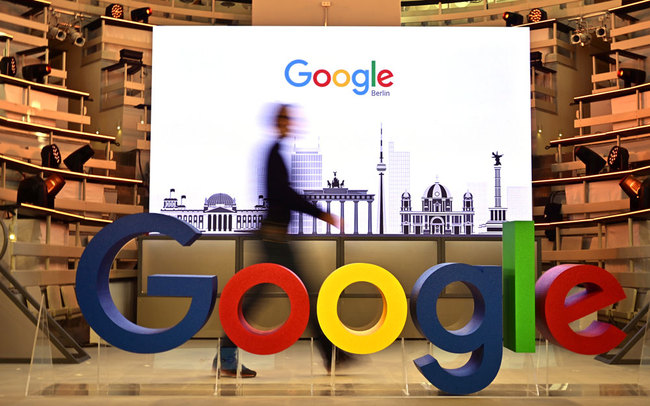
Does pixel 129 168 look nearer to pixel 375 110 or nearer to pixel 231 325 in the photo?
pixel 375 110

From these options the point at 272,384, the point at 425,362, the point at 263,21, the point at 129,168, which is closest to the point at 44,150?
the point at 129,168

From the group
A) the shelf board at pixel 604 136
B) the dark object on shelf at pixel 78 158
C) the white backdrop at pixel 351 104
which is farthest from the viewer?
the dark object on shelf at pixel 78 158

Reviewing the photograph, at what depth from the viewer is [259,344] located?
10.9ft

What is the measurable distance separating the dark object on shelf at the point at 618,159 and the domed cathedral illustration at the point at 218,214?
12.3 feet

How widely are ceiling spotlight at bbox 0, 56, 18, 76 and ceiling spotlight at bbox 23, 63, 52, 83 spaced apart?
37cm

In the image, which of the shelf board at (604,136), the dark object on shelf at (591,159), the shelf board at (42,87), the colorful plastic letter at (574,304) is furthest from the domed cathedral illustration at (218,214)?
the colorful plastic letter at (574,304)

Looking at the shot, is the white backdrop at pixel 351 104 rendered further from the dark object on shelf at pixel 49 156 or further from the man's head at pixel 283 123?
the man's head at pixel 283 123

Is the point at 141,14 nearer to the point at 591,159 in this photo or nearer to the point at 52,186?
the point at 52,186

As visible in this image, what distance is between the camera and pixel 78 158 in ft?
25.8

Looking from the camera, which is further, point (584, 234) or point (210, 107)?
point (584, 234)

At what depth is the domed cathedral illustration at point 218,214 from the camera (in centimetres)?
684

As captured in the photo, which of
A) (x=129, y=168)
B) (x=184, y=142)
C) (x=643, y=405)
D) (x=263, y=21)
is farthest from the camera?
(x=129, y=168)

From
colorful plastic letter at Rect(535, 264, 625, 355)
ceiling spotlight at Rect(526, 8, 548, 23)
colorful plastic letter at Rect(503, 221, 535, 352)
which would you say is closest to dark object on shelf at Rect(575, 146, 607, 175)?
ceiling spotlight at Rect(526, 8, 548, 23)

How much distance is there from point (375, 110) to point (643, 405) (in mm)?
4489
